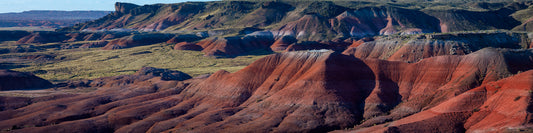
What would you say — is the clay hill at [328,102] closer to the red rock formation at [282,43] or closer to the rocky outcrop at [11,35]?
the red rock formation at [282,43]

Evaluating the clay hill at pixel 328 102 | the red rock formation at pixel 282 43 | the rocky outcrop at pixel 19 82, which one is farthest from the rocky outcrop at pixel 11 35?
the clay hill at pixel 328 102

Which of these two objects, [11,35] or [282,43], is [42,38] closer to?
[11,35]

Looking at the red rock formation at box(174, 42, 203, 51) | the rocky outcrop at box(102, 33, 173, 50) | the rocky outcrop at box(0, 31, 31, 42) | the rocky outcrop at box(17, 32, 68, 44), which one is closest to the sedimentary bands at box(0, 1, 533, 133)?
the red rock formation at box(174, 42, 203, 51)

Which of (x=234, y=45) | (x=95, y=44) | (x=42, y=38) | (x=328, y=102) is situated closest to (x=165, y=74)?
(x=328, y=102)

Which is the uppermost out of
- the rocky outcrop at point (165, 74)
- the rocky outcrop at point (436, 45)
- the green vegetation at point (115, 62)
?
the rocky outcrop at point (436, 45)

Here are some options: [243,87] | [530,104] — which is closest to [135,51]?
[243,87]

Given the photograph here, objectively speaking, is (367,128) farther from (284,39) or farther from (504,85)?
(284,39)
